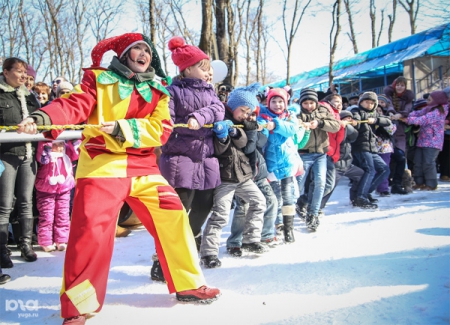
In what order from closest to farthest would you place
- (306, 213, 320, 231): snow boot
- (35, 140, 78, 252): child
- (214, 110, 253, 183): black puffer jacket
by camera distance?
(214, 110, 253, 183): black puffer jacket → (35, 140, 78, 252): child → (306, 213, 320, 231): snow boot

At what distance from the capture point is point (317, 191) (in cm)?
453

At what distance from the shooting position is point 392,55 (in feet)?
50.0

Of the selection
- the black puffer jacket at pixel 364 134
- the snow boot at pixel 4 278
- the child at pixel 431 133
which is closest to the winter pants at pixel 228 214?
the snow boot at pixel 4 278

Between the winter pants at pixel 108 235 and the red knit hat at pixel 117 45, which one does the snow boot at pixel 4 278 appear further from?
the red knit hat at pixel 117 45

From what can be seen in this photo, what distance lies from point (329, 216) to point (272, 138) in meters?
1.76

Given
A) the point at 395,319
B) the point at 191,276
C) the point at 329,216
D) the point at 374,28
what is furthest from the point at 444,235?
the point at 374,28

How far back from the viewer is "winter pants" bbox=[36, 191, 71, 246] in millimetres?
3867

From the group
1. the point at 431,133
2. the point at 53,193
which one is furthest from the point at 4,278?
the point at 431,133

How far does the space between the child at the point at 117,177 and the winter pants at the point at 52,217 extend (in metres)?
1.90

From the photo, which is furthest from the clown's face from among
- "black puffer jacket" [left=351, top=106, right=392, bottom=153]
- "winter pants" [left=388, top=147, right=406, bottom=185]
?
"winter pants" [left=388, top=147, right=406, bottom=185]

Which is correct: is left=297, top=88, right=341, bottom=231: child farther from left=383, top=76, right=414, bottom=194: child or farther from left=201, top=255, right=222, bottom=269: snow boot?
left=383, top=76, right=414, bottom=194: child

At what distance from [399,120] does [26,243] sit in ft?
21.6

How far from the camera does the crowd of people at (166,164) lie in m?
2.24
